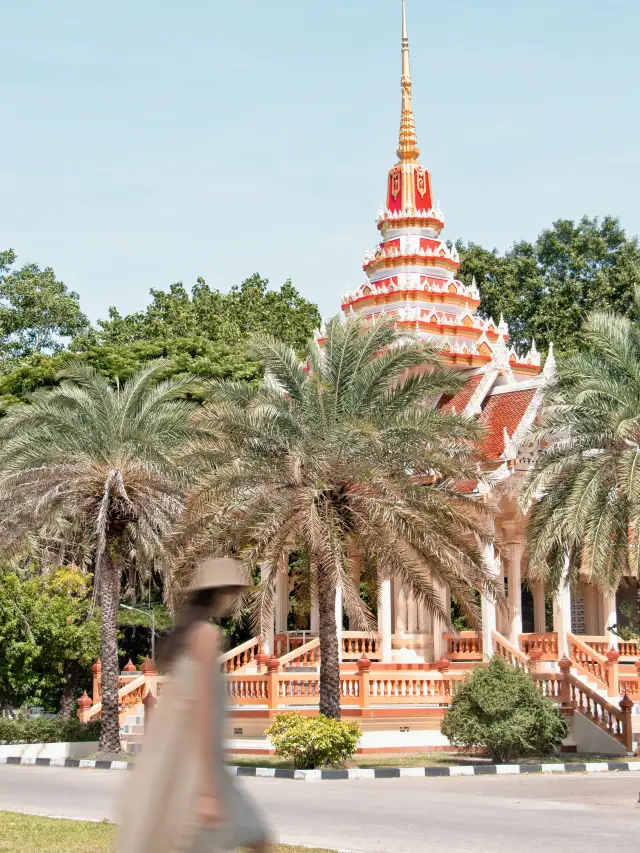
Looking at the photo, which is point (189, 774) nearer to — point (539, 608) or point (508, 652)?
point (508, 652)

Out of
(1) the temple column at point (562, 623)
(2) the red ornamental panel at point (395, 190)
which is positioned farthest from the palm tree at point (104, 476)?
(2) the red ornamental panel at point (395, 190)

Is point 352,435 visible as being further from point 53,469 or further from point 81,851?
point 81,851

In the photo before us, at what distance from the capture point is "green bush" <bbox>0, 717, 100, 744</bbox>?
28.6m

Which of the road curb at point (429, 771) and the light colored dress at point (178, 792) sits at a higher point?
the light colored dress at point (178, 792)

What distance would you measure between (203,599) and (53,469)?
20.3 metres

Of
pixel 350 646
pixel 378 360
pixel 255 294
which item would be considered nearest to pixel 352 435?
pixel 378 360

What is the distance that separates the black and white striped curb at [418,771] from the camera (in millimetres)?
20797

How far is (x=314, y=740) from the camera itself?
69.4 feet

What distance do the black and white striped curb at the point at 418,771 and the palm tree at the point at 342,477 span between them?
1.80m

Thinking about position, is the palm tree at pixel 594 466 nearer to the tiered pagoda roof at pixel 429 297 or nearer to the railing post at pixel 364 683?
the railing post at pixel 364 683

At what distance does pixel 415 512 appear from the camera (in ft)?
70.9

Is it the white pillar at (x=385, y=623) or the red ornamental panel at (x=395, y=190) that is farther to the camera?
the red ornamental panel at (x=395, y=190)

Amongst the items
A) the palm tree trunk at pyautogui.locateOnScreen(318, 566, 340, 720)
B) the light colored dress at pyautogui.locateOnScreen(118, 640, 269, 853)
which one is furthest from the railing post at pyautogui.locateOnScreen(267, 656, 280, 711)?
the light colored dress at pyautogui.locateOnScreen(118, 640, 269, 853)

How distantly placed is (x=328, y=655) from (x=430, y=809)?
7165 mm
